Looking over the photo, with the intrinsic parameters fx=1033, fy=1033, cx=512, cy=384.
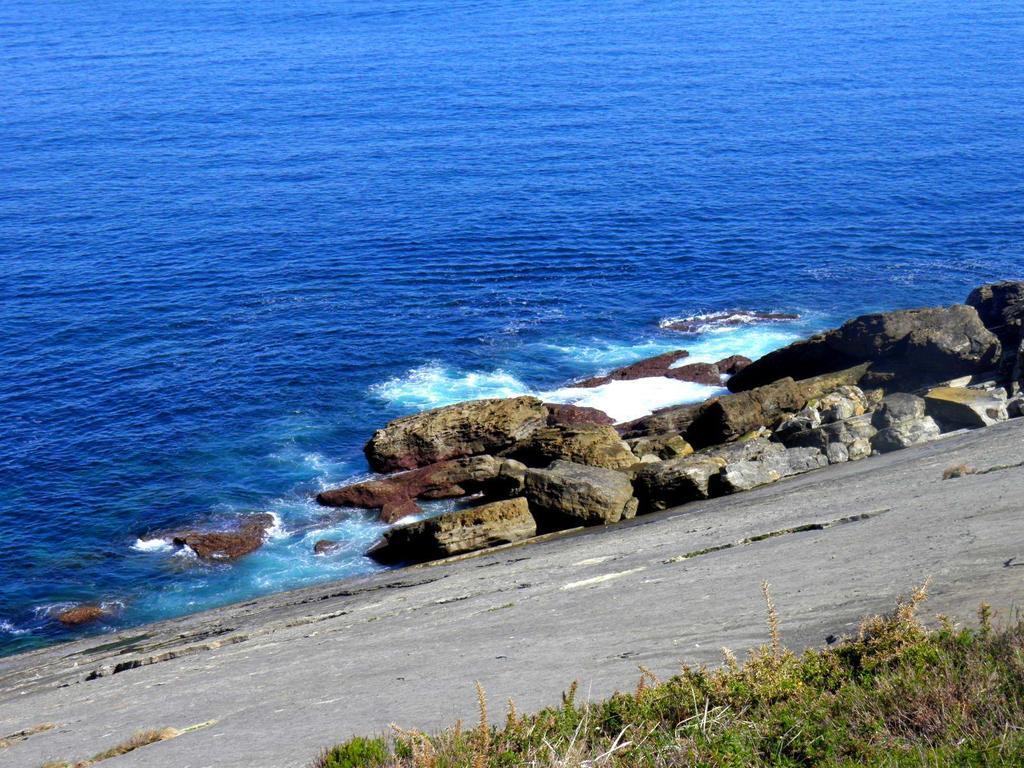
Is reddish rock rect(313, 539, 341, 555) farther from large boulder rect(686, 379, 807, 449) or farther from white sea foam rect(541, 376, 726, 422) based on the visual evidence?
large boulder rect(686, 379, 807, 449)

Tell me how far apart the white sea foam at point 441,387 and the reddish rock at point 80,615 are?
1605cm

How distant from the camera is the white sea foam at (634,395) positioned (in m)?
43.2

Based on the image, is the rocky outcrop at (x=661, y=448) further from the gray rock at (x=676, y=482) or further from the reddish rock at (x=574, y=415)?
the reddish rock at (x=574, y=415)

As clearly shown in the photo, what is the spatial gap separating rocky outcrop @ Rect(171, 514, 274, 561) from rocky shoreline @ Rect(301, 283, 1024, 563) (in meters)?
2.84

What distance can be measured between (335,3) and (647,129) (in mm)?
89376

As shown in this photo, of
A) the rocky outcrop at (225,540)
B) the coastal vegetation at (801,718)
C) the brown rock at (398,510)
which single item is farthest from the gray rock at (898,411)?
the rocky outcrop at (225,540)

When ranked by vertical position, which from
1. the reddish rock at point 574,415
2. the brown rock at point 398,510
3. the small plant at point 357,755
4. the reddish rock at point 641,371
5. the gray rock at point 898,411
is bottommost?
the small plant at point 357,755

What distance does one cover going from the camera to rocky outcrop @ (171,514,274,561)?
3469 centimetres

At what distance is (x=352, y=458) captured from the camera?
4069cm

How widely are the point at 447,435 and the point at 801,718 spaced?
2974 cm

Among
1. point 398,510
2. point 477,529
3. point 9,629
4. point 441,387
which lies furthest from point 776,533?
point 441,387

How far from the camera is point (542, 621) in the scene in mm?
17750

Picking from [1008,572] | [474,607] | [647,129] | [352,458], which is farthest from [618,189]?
[1008,572]

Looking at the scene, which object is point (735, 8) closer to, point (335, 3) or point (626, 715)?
point (335, 3)
